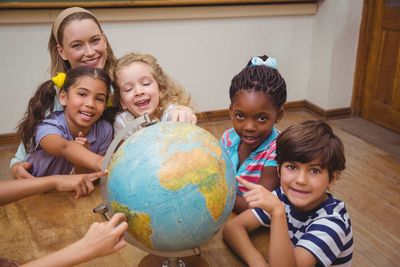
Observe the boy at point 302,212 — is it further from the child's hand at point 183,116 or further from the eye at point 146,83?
the eye at point 146,83

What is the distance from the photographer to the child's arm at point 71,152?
1775 mm

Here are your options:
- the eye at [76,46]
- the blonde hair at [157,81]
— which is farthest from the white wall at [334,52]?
the eye at [76,46]

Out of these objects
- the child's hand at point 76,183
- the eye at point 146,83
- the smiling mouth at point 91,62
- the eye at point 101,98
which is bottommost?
the child's hand at point 76,183

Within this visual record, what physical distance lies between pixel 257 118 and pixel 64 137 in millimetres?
975

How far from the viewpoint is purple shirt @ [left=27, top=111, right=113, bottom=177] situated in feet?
6.91

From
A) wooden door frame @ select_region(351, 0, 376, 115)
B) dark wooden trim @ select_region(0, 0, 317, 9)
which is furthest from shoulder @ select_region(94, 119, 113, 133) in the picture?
wooden door frame @ select_region(351, 0, 376, 115)

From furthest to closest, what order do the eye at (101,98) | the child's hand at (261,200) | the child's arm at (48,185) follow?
1. the eye at (101,98)
2. the child's arm at (48,185)
3. the child's hand at (261,200)

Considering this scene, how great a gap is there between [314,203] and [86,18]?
1764 millimetres

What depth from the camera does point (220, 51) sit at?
5.02m

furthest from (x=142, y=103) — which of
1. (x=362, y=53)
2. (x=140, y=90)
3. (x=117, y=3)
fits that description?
(x=362, y=53)

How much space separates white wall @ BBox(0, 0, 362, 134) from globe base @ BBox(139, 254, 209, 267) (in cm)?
345

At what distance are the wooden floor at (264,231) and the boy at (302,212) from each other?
0.26 feet

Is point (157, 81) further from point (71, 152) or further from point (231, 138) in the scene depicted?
point (71, 152)

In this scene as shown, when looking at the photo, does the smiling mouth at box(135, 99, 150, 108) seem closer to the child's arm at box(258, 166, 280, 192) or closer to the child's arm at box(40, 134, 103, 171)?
the child's arm at box(40, 134, 103, 171)
